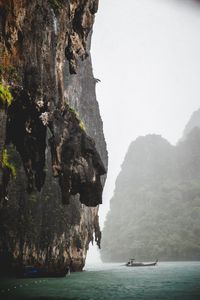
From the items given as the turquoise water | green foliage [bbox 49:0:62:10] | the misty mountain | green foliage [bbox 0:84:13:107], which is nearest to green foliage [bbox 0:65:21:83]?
green foliage [bbox 0:84:13:107]

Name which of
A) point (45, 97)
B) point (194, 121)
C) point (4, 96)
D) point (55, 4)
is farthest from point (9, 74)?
point (194, 121)

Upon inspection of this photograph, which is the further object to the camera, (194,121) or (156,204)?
(194,121)

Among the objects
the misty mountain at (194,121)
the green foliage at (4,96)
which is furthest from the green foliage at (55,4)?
the misty mountain at (194,121)

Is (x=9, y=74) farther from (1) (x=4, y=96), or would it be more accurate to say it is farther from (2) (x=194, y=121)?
(2) (x=194, y=121)

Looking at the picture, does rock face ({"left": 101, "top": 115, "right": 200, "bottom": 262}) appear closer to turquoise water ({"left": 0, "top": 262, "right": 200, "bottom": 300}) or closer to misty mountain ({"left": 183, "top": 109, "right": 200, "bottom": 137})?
misty mountain ({"left": 183, "top": 109, "right": 200, "bottom": 137})

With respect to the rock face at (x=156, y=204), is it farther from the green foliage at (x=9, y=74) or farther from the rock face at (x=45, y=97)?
the green foliage at (x=9, y=74)

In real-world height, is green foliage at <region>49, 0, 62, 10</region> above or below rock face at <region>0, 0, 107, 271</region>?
above

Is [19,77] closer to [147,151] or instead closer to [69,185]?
[69,185]

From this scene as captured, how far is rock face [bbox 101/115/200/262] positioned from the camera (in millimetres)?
96125

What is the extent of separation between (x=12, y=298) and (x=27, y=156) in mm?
6889

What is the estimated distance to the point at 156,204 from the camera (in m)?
120

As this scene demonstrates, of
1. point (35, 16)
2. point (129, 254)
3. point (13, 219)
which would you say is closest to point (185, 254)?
point (129, 254)

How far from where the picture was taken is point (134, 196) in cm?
13712

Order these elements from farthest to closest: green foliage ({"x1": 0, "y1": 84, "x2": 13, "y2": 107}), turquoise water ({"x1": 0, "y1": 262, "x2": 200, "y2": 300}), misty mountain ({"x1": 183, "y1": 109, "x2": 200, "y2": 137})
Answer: misty mountain ({"x1": 183, "y1": 109, "x2": 200, "y2": 137}) → turquoise water ({"x1": 0, "y1": 262, "x2": 200, "y2": 300}) → green foliage ({"x1": 0, "y1": 84, "x2": 13, "y2": 107})
